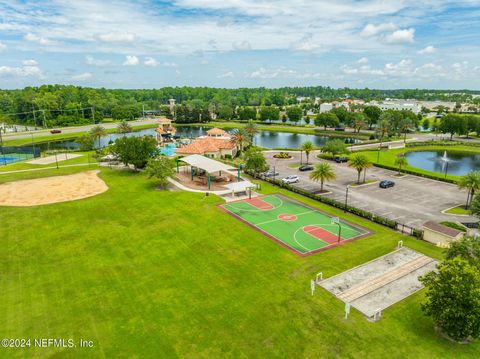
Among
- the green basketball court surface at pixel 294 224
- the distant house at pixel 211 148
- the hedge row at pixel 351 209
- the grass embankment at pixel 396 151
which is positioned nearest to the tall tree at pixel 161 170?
the green basketball court surface at pixel 294 224

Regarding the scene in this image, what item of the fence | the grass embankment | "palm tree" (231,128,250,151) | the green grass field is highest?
"palm tree" (231,128,250,151)

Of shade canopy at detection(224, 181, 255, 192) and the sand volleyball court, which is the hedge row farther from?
the sand volleyball court

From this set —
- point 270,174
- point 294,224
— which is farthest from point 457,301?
point 270,174

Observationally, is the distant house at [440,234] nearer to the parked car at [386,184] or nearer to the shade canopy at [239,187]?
the parked car at [386,184]

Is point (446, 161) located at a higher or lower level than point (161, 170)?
lower

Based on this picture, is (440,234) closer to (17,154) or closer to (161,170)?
(161,170)

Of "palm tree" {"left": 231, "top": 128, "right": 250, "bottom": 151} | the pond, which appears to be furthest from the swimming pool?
the pond
